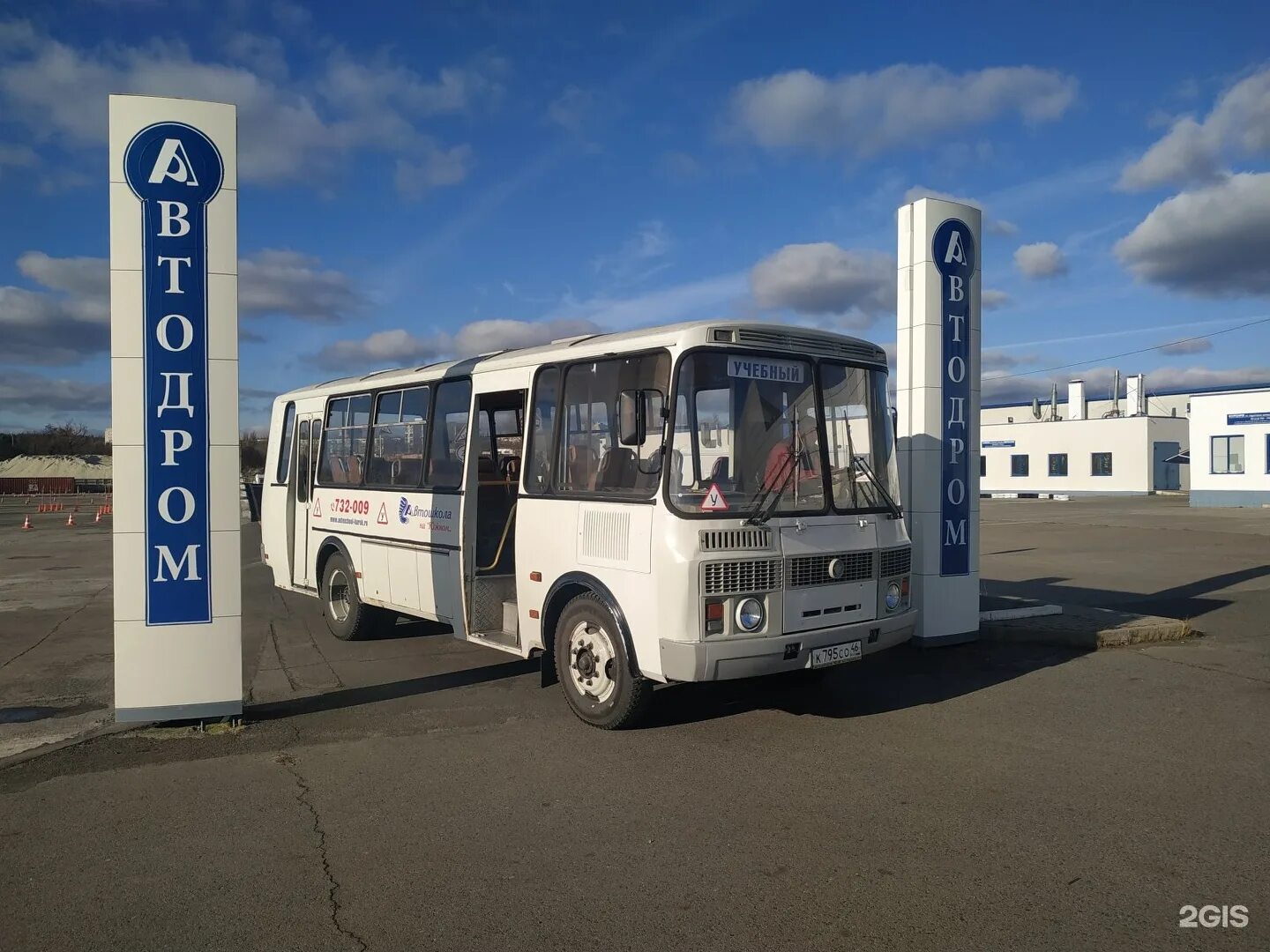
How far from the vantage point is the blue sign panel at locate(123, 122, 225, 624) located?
6664 mm

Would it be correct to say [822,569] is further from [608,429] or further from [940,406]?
[940,406]

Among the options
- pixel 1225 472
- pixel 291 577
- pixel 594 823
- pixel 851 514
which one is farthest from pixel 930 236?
pixel 1225 472

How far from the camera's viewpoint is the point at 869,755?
628 cm

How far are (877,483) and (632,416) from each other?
217 cm

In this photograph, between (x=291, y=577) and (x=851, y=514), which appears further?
(x=291, y=577)

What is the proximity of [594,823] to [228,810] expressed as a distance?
205 centimetres

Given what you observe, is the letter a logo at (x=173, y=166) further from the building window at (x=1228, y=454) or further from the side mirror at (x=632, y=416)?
the building window at (x=1228, y=454)

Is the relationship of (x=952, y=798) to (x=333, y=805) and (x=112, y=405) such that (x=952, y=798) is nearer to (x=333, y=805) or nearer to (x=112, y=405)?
(x=333, y=805)

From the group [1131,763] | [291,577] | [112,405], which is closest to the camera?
[1131,763]

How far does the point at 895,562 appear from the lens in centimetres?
725

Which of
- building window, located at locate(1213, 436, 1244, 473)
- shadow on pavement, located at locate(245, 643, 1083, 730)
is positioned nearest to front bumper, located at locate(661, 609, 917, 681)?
shadow on pavement, located at locate(245, 643, 1083, 730)

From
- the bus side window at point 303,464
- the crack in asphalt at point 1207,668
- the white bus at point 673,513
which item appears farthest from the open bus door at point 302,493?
the crack in asphalt at point 1207,668

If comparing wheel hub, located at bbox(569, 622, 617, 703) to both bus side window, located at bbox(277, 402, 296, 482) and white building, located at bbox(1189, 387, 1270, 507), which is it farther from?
white building, located at bbox(1189, 387, 1270, 507)

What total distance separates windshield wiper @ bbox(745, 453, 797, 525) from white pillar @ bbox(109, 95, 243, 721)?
357cm
